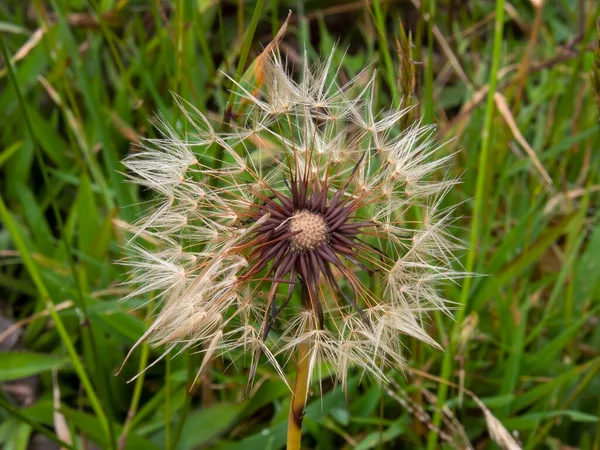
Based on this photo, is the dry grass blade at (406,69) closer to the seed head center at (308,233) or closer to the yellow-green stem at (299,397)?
the seed head center at (308,233)

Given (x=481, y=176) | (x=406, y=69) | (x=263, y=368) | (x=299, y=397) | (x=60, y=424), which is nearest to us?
(x=299, y=397)

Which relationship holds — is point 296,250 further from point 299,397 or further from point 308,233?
point 299,397

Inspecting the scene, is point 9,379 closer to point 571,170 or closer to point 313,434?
point 313,434

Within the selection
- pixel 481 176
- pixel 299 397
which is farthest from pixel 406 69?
pixel 299 397

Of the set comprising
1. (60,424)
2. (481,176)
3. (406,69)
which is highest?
(406,69)

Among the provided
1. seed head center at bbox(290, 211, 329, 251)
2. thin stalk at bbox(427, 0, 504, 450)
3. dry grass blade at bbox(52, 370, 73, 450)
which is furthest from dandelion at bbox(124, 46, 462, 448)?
dry grass blade at bbox(52, 370, 73, 450)

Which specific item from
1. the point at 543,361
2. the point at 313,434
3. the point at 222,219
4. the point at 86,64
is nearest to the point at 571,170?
the point at 543,361

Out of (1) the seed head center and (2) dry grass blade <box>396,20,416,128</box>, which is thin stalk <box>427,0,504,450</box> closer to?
(2) dry grass blade <box>396,20,416,128</box>

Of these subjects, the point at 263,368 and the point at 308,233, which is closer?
the point at 308,233

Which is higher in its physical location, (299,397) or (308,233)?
(308,233)

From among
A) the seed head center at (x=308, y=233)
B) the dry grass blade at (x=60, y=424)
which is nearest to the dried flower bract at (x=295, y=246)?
the seed head center at (x=308, y=233)
